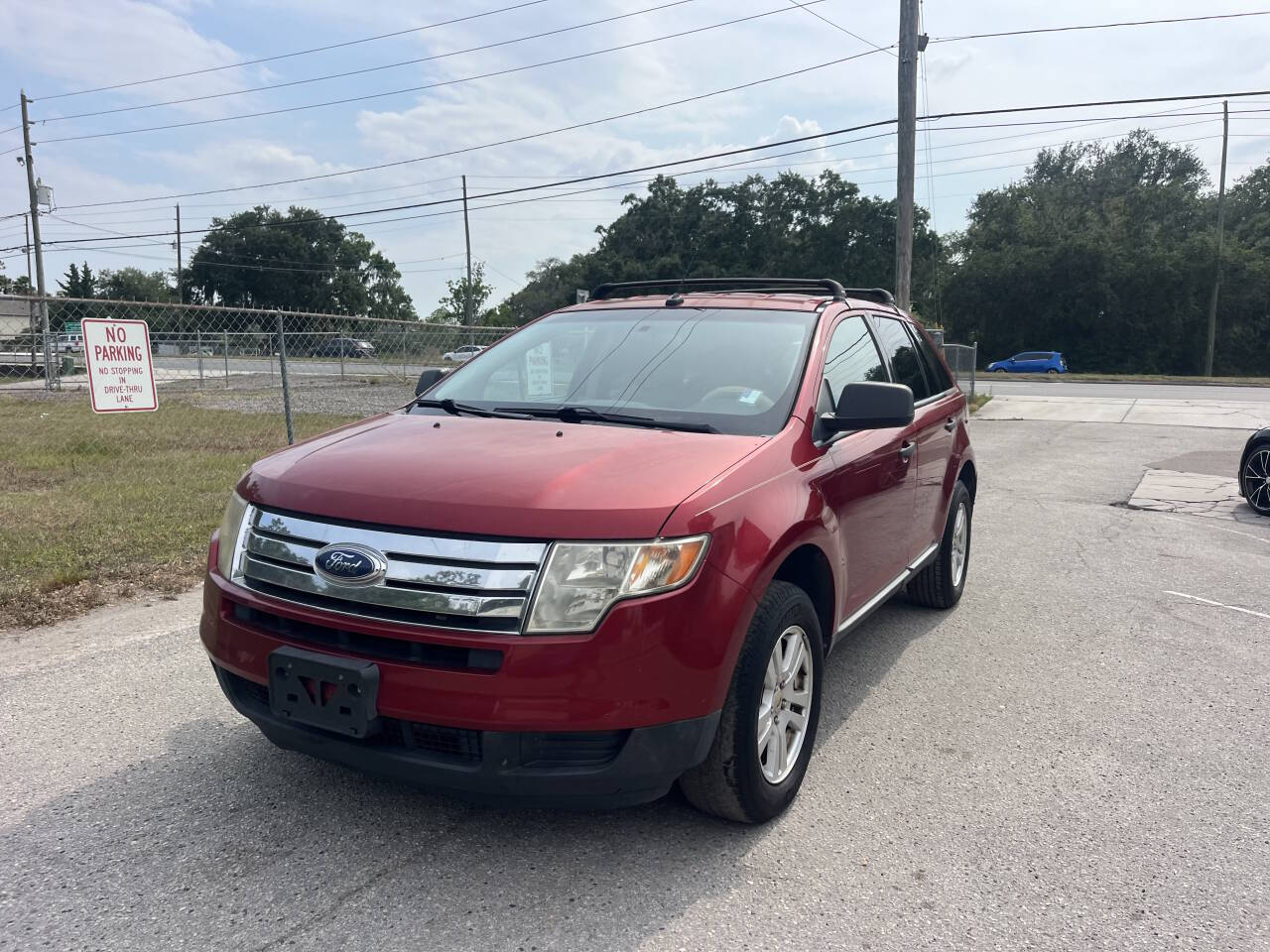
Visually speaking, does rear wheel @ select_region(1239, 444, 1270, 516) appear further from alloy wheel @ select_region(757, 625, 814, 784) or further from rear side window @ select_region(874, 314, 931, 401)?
alloy wheel @ select_region(757, 625, 814, 784)

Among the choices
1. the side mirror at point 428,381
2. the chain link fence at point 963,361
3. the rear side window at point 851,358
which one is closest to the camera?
the rear side window at point 851,358

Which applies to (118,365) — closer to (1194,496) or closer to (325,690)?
(325,690)

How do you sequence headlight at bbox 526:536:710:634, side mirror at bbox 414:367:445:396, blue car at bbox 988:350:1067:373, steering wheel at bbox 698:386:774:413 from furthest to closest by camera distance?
1. blue car at bbox 988:350:1067:373
2. side mirror at bbox 414:367:445:396
3. steering wheel at bbox 698:386:774:413
4. headlight at bbox 526:536:710:634

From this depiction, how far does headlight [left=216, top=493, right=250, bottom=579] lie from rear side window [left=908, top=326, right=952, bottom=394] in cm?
373

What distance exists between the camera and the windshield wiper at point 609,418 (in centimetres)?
315

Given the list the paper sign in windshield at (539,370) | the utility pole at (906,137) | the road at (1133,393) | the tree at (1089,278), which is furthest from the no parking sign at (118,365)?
the tree at (1089,278)

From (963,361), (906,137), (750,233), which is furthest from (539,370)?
(750,233)

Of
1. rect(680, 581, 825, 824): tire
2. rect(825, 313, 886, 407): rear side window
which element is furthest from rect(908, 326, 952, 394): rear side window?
rect(680, 581, 825, 824): tire

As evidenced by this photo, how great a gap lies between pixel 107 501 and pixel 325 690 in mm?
6521

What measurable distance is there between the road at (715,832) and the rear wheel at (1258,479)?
15.9 feet

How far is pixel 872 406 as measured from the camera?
3225 mm

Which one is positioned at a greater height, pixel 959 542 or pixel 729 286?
pixel 729 286

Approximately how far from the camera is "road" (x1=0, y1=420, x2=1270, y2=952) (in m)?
2.43

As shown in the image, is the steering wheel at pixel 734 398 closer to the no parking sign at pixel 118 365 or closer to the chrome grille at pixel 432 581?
the chrome grille at pixel 432 581
